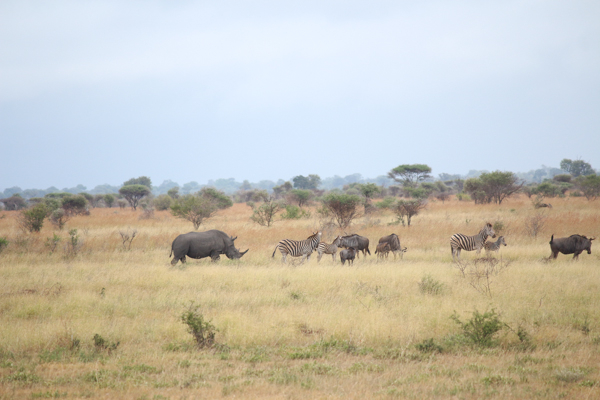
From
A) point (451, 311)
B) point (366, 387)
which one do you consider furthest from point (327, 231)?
point (366, 387)

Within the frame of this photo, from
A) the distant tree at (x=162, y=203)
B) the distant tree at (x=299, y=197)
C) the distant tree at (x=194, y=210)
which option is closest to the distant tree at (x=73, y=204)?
the distant tree at (x=162, y=203)

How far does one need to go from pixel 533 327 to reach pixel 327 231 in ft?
47.3

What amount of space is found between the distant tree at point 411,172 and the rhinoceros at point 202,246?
41.3 m

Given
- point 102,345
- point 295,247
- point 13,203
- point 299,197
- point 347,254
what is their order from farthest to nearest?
1. point 13,203
2. point 299,197
3. point 295,247
4. point 347,254
5. point 102,345

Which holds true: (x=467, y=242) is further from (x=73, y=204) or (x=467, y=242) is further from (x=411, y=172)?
(x=411, y=172)

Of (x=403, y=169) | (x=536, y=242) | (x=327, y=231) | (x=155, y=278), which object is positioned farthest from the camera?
(x=403, y=169)

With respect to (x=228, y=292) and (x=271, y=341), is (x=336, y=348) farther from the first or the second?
(x=228, y=292)

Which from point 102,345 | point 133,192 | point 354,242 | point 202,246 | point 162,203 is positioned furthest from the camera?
point 133,192

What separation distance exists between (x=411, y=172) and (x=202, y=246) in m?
44.6

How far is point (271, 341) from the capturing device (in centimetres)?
719

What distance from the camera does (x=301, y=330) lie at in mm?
7656

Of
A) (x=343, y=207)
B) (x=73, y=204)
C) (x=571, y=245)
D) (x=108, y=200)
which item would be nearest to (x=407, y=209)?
(x=343, y=207)

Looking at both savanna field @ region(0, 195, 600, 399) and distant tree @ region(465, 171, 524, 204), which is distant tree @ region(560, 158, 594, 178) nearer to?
distant tree @ region(465, 171, 524, 204)

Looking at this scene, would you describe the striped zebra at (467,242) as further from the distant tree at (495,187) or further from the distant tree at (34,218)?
the distant tree at (495,187)
